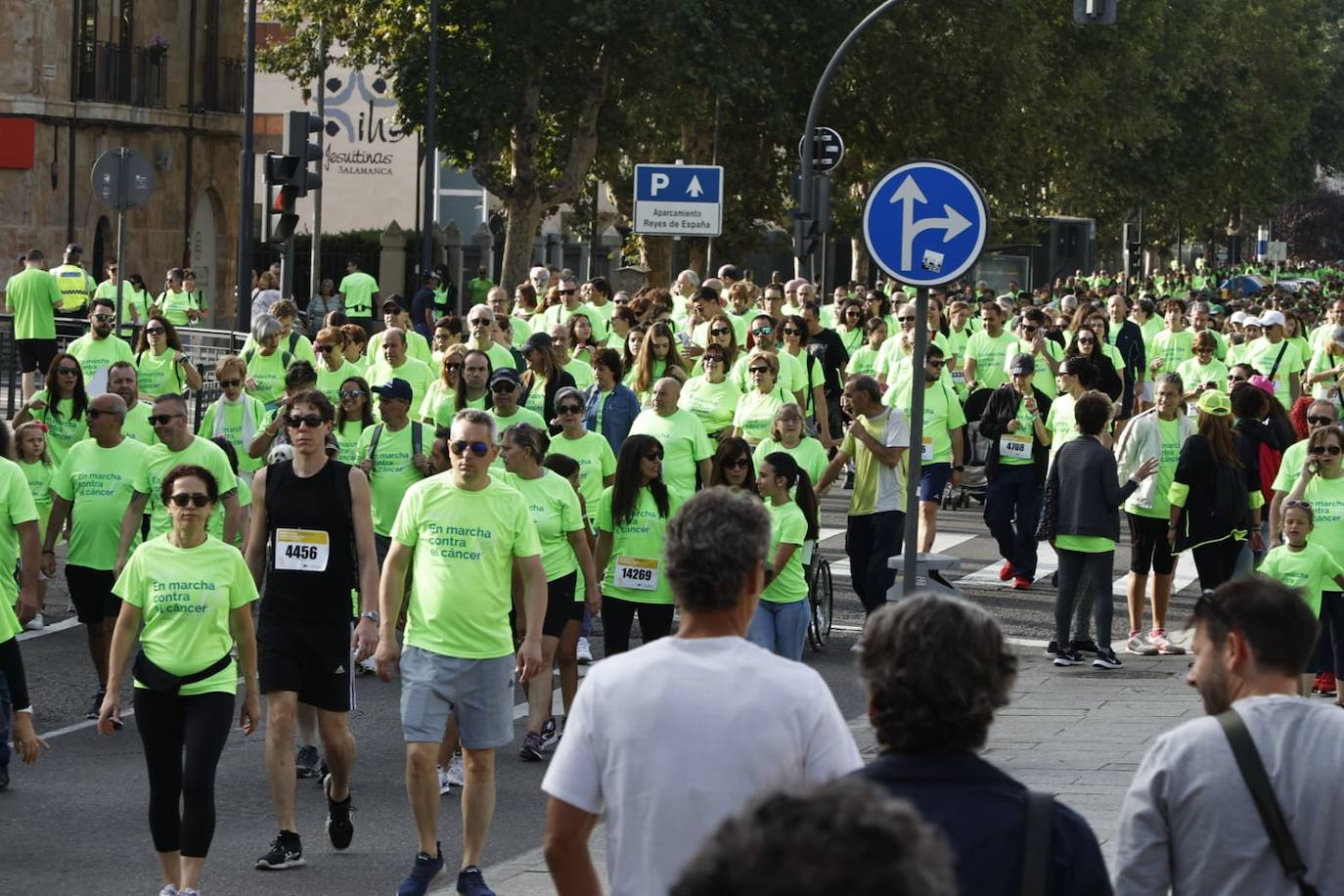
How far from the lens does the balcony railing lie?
40.8 metres

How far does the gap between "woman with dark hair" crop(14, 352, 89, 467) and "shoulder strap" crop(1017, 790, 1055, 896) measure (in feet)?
37.2

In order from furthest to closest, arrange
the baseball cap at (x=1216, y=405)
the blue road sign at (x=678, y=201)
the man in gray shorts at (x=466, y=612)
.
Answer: the blue road sign at (x=678, y=201)
the baseball cap at (x=1216, y=405)
the man in gray shorts at (x=466, y=612)

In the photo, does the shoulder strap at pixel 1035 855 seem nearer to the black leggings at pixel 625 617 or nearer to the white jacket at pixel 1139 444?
the black leggings at pixel 625 617

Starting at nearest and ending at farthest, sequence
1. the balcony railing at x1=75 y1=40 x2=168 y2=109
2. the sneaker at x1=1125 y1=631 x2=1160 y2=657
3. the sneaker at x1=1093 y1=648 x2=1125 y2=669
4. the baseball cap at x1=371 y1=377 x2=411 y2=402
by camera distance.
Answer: the baseball cap at x1=371 y1=377 x2=411 y2=402 < the sneaker at x1=1093 y1=648 x2=1125 y2=669 < the sneaker at x1=1125 y1=631 x2=1160 y2=657 < the balcony railing at x1=75 y1=40 x2=168 y2=109

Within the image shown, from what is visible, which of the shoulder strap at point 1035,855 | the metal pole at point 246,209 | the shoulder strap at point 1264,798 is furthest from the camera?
the metal pole at point 246,209

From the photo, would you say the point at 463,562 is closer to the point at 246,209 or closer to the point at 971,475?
the point at 971,475

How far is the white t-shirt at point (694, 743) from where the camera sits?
4305 millimetres

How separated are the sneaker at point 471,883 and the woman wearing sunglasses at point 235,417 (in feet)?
22.1

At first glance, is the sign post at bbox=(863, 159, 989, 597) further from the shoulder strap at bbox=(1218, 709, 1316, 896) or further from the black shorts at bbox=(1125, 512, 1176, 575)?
the shoulder strap at bbox=(1218, 709, 1316, 896)

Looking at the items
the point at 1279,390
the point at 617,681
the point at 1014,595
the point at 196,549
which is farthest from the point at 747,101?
the point at 617,681

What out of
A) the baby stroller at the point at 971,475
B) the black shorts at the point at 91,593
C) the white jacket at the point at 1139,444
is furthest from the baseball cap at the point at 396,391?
the baby stroller at the point at 971,475

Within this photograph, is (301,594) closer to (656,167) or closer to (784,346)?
(784,346)

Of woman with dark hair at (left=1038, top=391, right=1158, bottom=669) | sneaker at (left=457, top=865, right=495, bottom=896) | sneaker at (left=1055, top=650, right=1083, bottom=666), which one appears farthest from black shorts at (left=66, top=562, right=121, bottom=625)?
sneaker at (left=1055, top=650, right=1083, bottom=666)

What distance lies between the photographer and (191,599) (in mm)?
7910
